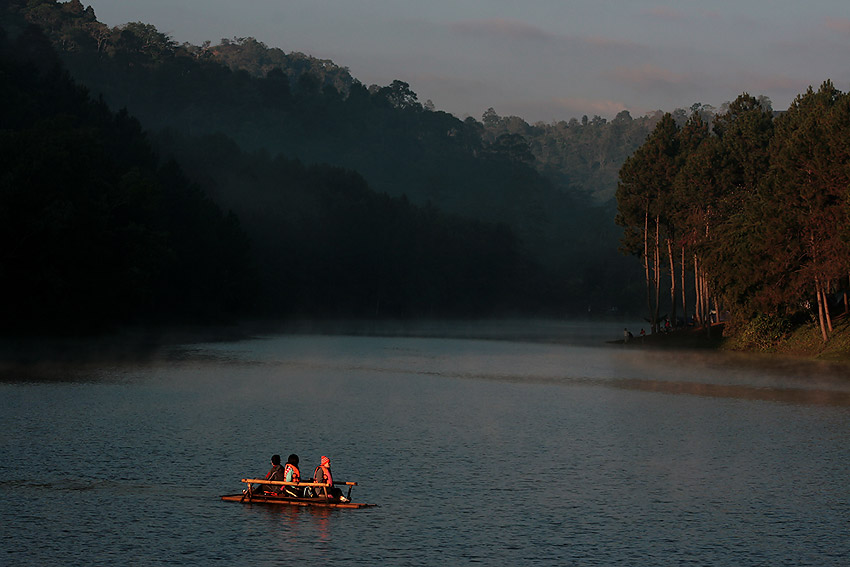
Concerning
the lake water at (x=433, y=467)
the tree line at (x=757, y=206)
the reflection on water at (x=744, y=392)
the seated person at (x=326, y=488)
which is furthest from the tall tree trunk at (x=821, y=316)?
the seated person at (x=326, y=488)

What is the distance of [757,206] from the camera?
9156 cm

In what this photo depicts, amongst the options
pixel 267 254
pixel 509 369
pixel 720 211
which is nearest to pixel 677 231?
pixel 720 211

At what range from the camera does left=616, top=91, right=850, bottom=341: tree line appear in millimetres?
80438

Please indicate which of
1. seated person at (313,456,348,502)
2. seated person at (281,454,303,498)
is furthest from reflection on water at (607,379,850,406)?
seated person at (281,454,303,498)

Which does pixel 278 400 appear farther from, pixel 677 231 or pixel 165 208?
pixel 165 208

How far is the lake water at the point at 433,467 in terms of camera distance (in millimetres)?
23281

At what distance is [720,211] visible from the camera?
107125 millimetres

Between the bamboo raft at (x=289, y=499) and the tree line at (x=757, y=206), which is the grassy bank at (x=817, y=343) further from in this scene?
the bamboo raft at (x=289, y=499)

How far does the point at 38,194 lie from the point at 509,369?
141 ft

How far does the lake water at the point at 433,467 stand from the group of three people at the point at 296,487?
1.83 feet

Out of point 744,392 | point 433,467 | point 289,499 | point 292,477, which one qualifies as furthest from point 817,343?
point 289,499

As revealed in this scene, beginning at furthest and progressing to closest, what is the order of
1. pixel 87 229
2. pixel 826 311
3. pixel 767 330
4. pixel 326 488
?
pixel 767 330
pixel 87 229
pixel 826 311
pixel 326 488

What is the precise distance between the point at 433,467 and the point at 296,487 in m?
7.23

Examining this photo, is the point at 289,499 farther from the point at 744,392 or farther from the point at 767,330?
the point at 767,330
